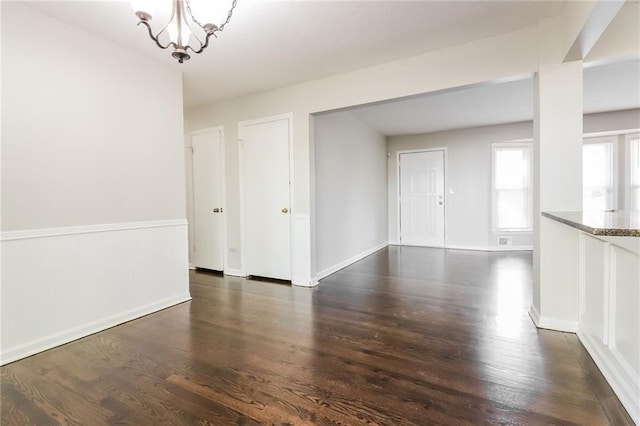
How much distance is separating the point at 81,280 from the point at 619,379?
3624mm

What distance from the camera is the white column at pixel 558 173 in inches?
91.1

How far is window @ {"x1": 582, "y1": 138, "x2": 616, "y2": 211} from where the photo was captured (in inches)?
200

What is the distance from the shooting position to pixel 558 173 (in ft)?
7.77

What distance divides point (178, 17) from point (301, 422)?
7.57 ft

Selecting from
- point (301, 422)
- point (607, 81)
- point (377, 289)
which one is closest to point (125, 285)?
point (301, 422)

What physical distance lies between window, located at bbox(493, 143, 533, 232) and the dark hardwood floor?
3.16m

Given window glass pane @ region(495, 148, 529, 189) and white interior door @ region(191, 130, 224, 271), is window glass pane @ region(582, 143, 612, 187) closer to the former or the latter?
window glass pane @ region(495, 148, 529, 189)

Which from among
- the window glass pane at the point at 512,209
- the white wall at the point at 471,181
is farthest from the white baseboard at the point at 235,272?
the window glass pane at the point at 512,209

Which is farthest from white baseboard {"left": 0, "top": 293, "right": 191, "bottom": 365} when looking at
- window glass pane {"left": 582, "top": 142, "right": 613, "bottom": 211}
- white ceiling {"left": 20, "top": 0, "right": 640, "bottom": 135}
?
window glass pane {"left": 582, "top": 142, "right": 613, "bottom": 211}

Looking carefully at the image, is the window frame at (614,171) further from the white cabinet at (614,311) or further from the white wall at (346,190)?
the white cabinet at (614,311)

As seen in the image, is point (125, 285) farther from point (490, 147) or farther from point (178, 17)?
point (490, 147)

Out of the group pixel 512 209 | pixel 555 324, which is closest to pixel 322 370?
pixel 555 324

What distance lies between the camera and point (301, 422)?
142 cm

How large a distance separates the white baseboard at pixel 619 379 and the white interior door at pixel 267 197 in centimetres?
293
